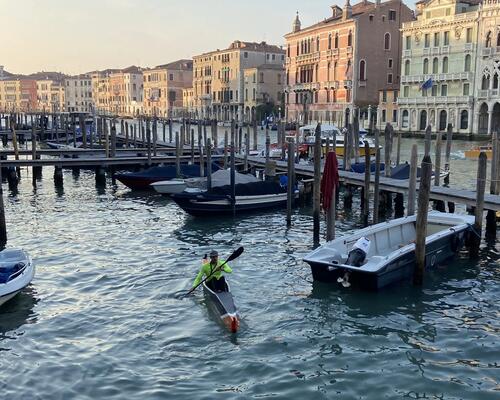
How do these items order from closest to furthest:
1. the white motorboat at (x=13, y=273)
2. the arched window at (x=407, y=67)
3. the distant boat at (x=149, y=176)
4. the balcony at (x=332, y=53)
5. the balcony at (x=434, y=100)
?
1. the white motorboat at (x=13, y=273)
2. the distant boat at (x=149, y=176)
3. the balcony at (x=434, y=100)
4. the arched window at (x=407, y=67)
5. the balcony at (x=332, y=53)

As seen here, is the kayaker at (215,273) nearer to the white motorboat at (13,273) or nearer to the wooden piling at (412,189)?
the white motorboat at (13,273)

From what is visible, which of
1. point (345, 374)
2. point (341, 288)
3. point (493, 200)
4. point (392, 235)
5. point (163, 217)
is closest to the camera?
point (345, 374)

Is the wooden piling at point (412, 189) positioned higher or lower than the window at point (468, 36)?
lower

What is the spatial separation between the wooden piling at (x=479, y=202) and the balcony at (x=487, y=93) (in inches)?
1321

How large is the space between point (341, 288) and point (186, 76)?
88.9 meters

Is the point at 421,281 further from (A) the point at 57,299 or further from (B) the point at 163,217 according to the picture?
(B) the point at 163,217

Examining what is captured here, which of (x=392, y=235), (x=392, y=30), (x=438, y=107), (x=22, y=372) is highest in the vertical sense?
(x=392, y=30)

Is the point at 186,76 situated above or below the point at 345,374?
above

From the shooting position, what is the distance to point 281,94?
7344 centimetres

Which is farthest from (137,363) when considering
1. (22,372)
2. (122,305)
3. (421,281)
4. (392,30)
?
(392,30)

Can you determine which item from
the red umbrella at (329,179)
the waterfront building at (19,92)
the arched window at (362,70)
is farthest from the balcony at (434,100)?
the waterfront building at (19,92)

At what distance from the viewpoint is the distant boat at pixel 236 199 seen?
17.0 meters

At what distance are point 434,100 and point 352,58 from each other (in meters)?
8.65

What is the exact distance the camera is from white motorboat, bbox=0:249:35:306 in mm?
9641
